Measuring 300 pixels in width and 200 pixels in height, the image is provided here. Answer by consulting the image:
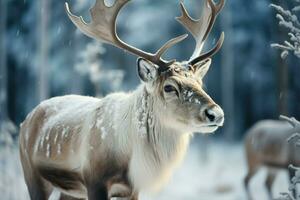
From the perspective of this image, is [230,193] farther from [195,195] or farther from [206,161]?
[206,161]

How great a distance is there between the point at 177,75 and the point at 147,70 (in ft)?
0.79

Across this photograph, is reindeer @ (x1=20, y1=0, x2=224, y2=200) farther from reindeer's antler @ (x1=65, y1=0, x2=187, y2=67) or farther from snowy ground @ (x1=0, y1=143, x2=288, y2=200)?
snowy ground @ (x1=0, y1=143, x2=288, y2=200)

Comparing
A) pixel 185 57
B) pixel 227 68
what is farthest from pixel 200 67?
pixel 185 57

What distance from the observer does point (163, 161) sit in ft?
18.3

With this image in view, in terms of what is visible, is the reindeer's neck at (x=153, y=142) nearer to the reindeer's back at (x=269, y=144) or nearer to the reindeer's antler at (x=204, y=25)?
the reindeer's antler at (x=204, y=25)

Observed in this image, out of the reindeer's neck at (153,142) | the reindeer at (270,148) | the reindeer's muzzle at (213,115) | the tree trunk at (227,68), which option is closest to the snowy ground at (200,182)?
the reindeer at (270,148)

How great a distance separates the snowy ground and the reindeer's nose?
5.38m

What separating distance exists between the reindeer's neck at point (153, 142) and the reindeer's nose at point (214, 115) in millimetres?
464

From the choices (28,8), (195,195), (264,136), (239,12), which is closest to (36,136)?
(264,136)

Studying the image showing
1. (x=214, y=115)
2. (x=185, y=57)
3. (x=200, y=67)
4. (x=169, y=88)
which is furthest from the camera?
(x=185, y=57)

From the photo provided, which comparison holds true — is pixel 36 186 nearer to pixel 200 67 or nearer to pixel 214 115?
pixel 200 67

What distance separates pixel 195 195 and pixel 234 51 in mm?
14167

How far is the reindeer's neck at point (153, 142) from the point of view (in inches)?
217

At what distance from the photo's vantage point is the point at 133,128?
5566mm
